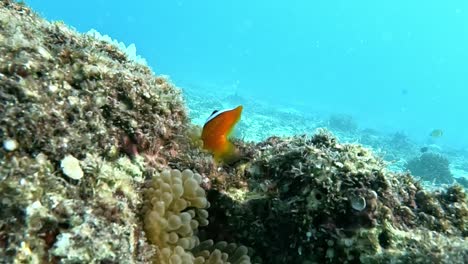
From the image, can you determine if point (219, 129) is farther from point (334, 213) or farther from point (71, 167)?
point (71, 167)

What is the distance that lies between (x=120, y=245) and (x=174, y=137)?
146 cm

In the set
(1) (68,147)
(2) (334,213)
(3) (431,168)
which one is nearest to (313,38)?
(3) (431,168)

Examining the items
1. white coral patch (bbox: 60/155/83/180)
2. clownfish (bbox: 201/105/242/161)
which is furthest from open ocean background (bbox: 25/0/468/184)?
white coral patch (bbox: 60/155/83/180)

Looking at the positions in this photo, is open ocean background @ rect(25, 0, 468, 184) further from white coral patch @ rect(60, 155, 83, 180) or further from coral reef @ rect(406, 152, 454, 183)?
white coral patch @ rect(60, 155, 83, 180)

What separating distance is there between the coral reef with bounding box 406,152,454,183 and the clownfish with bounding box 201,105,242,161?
16.2m

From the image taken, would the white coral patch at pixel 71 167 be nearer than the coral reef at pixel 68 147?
No

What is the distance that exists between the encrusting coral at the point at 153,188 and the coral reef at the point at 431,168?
1581 centimetres

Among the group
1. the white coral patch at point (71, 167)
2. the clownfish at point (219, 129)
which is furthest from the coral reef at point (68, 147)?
the clownfish at point (219, 129)

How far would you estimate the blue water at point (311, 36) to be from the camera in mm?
122581

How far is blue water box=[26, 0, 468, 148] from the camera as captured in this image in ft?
402

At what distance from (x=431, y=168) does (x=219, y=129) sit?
58.7 ft

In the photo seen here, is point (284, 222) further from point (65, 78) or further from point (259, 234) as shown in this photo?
point (65, 78)

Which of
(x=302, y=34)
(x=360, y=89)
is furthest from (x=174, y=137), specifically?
(x=302, y=34)

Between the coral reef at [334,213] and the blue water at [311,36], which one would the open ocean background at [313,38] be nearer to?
the blue water at [311,36]
